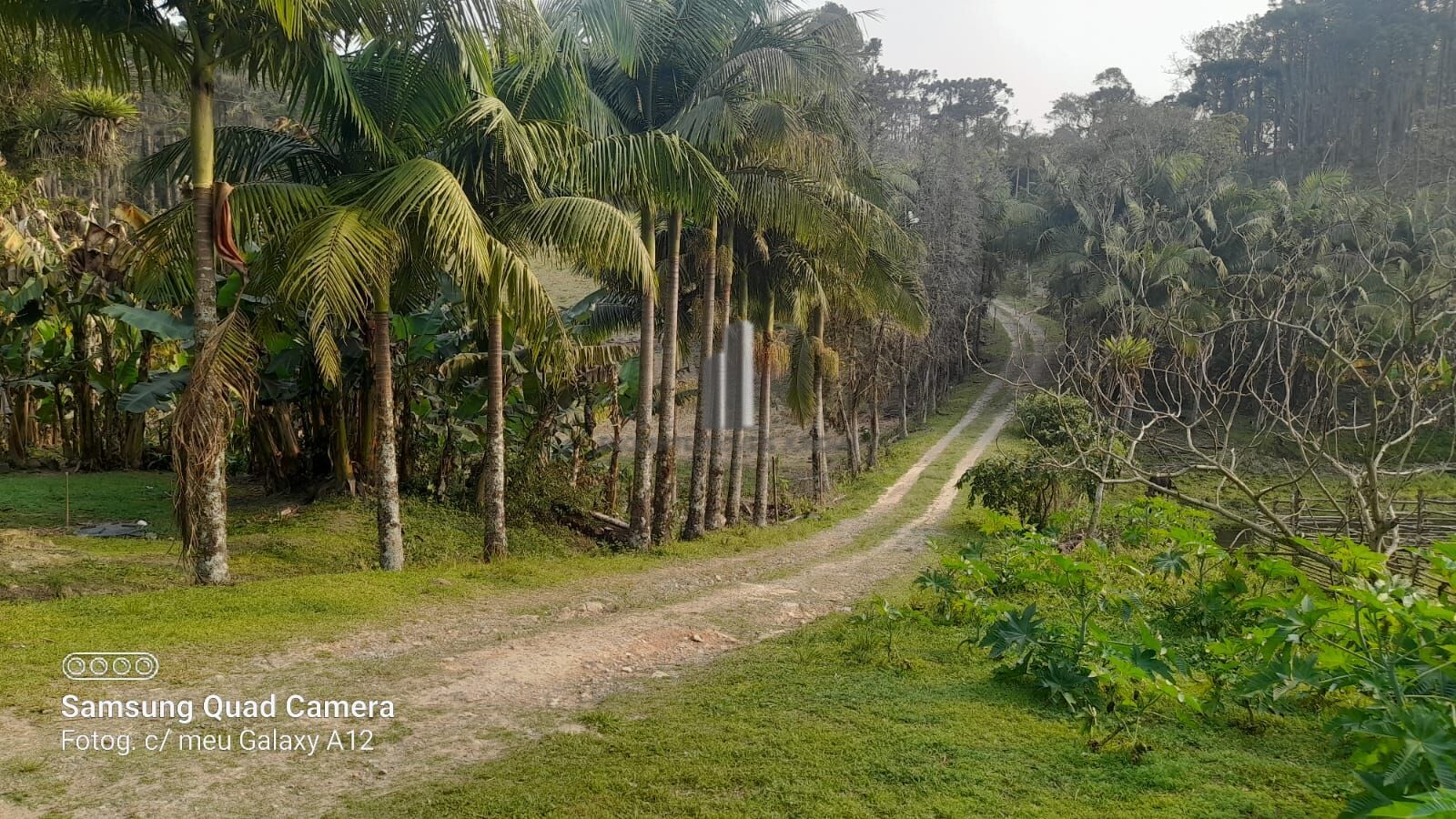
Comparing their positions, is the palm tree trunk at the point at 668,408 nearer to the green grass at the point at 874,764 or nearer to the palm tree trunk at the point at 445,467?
the palm tree trunk at the point at 445,467

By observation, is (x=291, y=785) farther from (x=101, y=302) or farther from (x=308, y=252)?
(x=101, y=302)

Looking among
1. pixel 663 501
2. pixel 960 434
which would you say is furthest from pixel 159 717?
pixel 960 434

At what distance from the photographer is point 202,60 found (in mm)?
7902

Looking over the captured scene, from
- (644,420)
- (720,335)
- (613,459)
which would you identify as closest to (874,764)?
(644,420)

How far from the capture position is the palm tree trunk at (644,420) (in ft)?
42.0

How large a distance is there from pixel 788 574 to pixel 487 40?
737 cm

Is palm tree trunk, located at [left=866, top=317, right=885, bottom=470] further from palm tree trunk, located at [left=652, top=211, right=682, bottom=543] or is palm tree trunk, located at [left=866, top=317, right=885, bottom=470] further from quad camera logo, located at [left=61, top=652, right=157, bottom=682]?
quad camera logo, located at [left=61, top=652, right=157, bottom=682]

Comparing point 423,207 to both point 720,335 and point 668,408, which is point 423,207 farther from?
point 720,335

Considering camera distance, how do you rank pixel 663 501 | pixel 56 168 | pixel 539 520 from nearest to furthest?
pixel 663 501, pixel 539 520, pixel 56 168

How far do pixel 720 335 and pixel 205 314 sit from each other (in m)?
9.13

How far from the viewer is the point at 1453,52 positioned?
41.5 metres

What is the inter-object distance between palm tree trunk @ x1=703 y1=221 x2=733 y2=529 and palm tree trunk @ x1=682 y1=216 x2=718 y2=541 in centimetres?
21

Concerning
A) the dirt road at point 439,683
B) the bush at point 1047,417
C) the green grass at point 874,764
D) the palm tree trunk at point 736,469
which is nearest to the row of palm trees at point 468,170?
the palm tree trunk at point 736,469

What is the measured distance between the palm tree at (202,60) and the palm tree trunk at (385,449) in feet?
5.29
